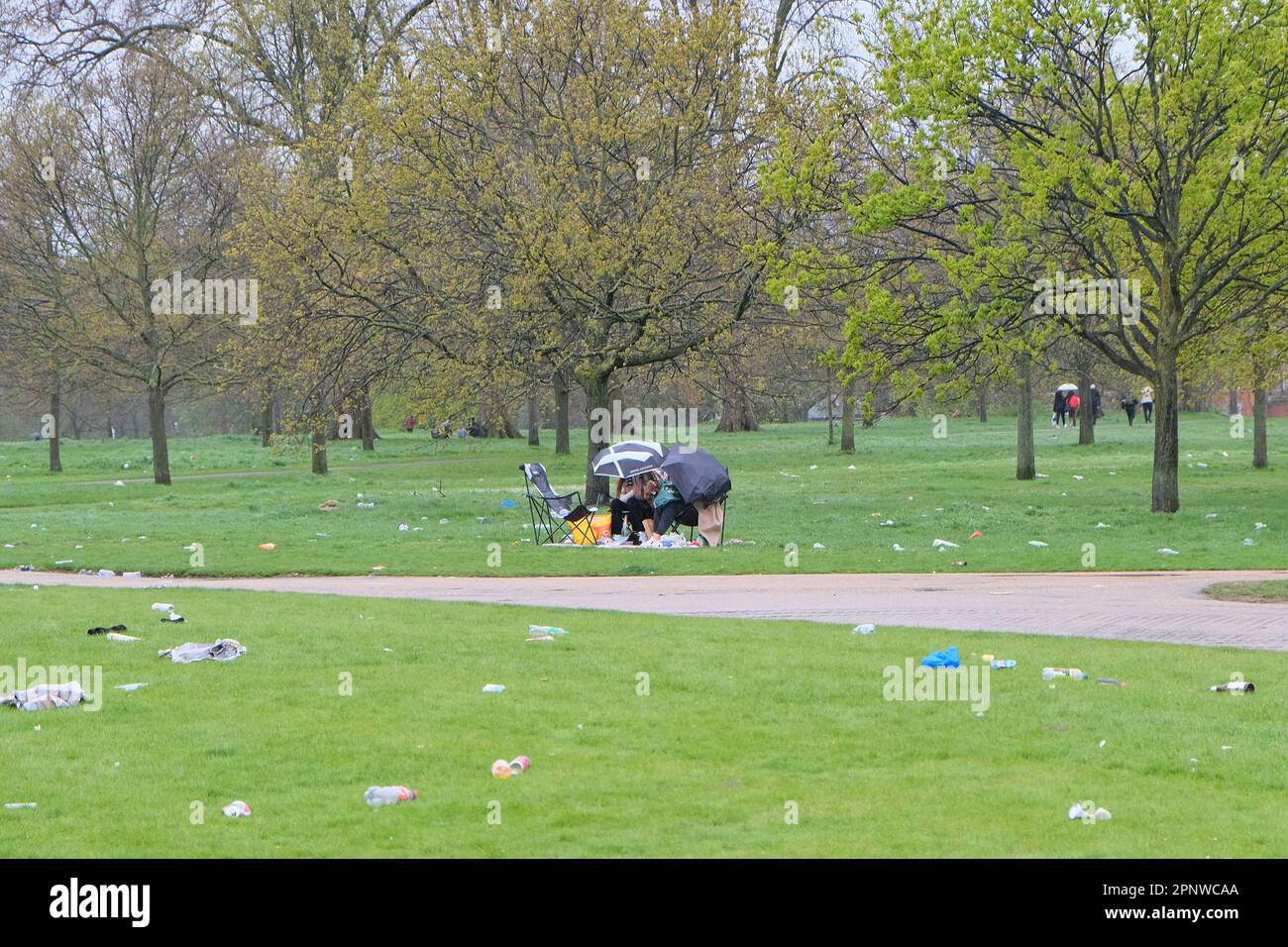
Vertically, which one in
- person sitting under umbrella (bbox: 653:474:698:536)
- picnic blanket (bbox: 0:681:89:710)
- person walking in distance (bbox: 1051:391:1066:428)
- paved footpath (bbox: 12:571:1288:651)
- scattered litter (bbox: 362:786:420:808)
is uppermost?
person walking in distance (bbox: 1051:391:1066:428)

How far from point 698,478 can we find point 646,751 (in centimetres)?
1354

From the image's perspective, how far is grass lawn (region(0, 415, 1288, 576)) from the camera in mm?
20344

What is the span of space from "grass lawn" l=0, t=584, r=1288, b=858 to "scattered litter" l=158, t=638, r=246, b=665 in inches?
7.4

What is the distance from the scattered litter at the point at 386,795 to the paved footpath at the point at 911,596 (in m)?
7.32

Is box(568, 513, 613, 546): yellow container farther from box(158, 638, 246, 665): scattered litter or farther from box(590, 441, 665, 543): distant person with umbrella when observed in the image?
box(158, 638, 246, 665): scattered litter

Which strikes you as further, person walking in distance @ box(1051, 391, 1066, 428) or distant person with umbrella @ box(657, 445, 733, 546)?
person walking in distance @ box(1051, 391, 1066, 428)

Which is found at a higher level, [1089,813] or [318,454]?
[318,454]

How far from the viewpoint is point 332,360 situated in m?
29.0

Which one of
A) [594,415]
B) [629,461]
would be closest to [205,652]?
[629,461]

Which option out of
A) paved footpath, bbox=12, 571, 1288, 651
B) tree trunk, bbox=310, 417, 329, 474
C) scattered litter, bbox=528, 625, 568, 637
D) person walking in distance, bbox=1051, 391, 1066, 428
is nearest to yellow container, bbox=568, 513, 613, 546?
paved footpath, bbox=12, 571, 1288, 651

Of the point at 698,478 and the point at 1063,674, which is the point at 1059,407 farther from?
the point at 1063,674

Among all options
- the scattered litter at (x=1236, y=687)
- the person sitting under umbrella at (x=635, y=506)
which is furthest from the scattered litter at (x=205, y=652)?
the person sitting under umbrella at (x=635, y=506)

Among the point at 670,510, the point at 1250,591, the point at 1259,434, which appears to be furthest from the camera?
the point at 1259,434

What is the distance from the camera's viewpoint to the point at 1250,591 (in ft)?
52.0
